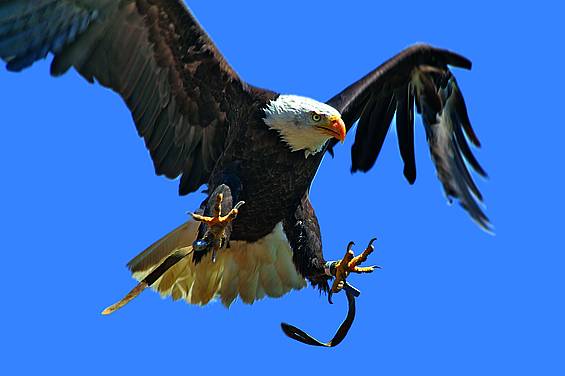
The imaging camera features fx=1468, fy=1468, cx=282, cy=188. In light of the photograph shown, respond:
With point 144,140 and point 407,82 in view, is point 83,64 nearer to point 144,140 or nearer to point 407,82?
point 144,140

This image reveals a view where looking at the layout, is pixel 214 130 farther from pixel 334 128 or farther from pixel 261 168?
pixel 334 128

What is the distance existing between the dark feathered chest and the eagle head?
5cm

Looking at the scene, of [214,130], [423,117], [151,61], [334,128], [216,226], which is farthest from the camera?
[423,117]

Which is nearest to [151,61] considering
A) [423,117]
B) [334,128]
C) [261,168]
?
[261,168]

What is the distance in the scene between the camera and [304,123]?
9438mm

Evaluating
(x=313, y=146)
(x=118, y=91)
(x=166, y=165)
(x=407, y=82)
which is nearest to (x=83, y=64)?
(x=118, y=91)

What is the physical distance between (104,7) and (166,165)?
117cm

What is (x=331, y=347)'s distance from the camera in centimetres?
942

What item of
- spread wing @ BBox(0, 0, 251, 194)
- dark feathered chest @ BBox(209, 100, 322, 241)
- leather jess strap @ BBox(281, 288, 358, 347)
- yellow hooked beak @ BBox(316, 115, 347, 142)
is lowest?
leather jess strap @ BBox(281, 288, 358, 347)

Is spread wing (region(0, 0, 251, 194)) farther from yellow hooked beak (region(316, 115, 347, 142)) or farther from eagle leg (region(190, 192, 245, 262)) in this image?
eagle leg (region(190, 192, 245, 262))

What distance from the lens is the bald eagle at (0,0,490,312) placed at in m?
9.43

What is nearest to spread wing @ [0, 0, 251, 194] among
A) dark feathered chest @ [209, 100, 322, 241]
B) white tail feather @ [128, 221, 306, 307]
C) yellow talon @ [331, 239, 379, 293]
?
Result: dark feathered chest @ [209, 100, 322, 241]

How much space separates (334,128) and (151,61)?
Result: 1.35m

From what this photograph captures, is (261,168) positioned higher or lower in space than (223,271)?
higher
